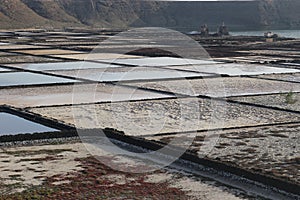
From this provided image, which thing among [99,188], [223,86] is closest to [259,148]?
[99,188]

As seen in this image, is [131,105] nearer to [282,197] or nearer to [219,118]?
[219,118]

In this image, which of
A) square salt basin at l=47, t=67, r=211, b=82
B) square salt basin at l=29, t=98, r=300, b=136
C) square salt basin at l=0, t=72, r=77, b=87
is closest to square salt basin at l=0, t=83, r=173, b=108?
square salt basin at l=29, t=98, r=300, b=136

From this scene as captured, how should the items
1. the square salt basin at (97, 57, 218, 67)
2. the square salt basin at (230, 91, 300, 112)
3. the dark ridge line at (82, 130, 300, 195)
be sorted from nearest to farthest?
the dark ridge line at (82, 130, 300, 195) < the square salt basin at (230, 91, 300, 112) < the square salt basin at (97, 57, 218, 67)

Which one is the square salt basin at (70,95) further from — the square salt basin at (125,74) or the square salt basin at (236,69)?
the square salt basin at (236,69)

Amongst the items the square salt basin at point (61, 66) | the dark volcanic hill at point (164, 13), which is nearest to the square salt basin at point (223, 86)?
the square salt basin at point (61, 66)

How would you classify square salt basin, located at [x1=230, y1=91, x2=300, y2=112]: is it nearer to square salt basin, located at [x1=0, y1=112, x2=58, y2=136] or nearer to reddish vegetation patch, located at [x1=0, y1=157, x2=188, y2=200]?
square salt basin, located at [x1=0, y1=112, x2=58, y2=136]

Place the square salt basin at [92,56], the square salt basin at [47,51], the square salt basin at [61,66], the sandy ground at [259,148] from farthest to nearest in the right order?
the square salt basin at [47,51]
the square salt basin at [92,56]
the square salt basin at [61,66]
the sandy ground at [259,148]

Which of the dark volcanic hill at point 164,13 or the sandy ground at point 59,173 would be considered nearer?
the sandy ground at point 59,173
